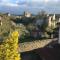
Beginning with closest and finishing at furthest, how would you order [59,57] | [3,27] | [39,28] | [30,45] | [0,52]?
[0,52], [59,57], [30,45], [3,27], [39,28]

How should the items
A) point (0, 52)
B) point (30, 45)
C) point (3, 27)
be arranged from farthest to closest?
point (3, 27) → point (30, 45) → point (0, 52)

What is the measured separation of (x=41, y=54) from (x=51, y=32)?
22.3 meters

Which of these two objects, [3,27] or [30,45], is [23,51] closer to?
[30,45]

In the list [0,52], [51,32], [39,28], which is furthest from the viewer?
[39,28]

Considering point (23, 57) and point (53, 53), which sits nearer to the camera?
point (53, 53)

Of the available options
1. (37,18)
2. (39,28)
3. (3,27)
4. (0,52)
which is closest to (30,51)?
(0,52)

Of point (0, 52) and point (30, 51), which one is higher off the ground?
point (0, 52)

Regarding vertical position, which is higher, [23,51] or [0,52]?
[0,52]

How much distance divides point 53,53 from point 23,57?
9.31 feet

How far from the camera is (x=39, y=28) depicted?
4912 centimetres

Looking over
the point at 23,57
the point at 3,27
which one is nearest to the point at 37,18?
the point at 3,27

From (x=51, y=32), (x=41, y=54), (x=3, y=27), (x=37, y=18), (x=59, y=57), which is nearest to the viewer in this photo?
(x=59, y=57)

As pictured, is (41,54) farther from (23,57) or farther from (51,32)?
(51,32)

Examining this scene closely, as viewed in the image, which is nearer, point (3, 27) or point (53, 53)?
point (53, 53)
